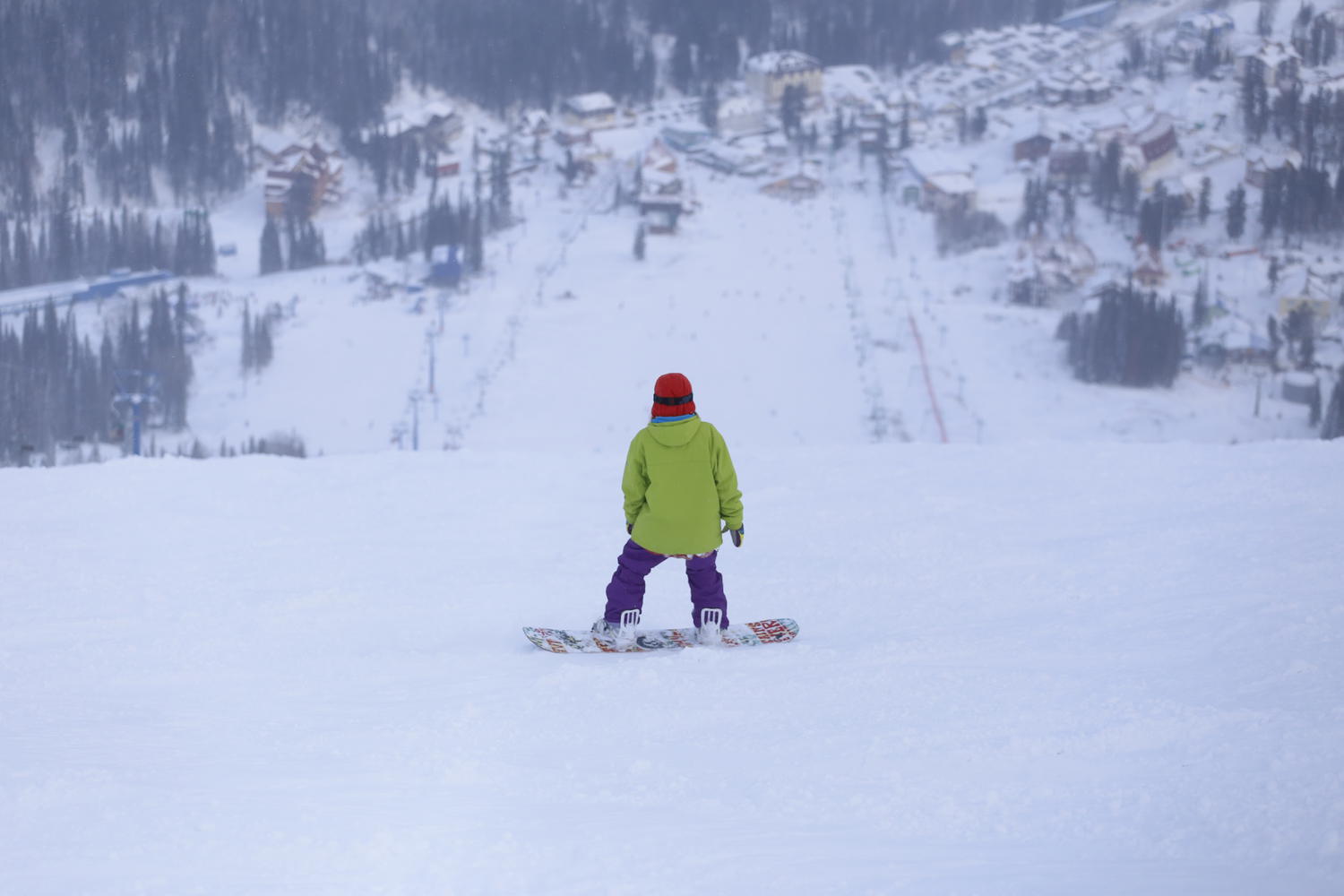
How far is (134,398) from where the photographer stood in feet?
57.2

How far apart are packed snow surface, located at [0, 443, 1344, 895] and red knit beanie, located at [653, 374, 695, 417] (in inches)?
25.1

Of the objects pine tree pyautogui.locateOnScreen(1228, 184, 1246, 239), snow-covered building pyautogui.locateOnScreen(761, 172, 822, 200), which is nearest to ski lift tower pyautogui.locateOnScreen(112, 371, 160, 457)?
snow-covered building pyautogui.locateOnScreen(761, 172, 822, 200)

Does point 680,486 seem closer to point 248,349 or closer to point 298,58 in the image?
point 248,349

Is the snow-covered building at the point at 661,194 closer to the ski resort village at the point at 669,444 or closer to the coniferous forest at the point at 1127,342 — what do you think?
the ski resort village at the point at 669,444

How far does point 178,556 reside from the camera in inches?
188

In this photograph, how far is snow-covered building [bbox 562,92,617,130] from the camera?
1286 inches

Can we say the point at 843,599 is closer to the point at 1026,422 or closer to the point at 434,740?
the point at 434,740

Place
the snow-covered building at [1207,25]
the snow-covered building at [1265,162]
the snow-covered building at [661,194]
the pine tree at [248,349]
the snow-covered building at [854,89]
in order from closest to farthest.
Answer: the pine tree at [248,349] < the snow-covered building at [1265,162] < the snow-covered building at [661,194] < the snow-covered building at [1207,25] < the snow-covered building at [854,89]

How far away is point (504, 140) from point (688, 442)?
1161 inches

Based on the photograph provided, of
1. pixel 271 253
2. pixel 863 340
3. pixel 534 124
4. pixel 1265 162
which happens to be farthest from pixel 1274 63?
pixel 271 253

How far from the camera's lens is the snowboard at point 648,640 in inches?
134

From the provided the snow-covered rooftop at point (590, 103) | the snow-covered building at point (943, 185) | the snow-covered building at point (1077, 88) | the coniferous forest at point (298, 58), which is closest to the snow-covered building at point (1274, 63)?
the snow-covered building at point (1077, 88)

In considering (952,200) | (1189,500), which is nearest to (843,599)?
(1189,500)

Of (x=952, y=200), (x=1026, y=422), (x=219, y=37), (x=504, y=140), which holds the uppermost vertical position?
(x=219, y=37)
